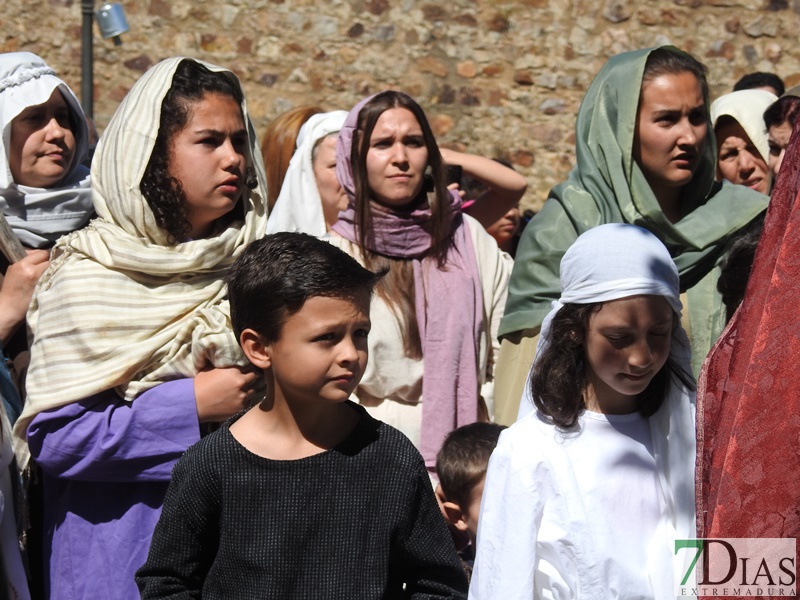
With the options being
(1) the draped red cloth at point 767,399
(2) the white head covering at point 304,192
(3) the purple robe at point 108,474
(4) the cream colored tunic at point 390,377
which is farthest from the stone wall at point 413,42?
(1) the draped red cloth at point 767,399

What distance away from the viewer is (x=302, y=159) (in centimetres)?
468

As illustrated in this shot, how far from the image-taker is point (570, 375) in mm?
Result: 2654

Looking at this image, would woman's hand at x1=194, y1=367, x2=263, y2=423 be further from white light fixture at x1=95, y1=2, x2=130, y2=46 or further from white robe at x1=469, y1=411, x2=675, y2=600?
white light fixture at x1=95, y1=2, x2=130, y2=46

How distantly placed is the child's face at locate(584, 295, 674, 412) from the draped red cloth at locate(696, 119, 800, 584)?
84cm

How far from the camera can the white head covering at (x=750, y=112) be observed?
5.04 meters

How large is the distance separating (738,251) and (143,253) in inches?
62.7

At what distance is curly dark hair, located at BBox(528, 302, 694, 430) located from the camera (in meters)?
2.62

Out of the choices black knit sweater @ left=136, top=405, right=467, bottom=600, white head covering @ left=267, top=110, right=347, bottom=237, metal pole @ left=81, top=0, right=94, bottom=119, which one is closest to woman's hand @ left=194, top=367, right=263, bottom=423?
black knit sweater @ left=136, top=405, right=467, bottom=600

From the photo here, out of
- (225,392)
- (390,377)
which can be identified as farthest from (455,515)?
(225,392)

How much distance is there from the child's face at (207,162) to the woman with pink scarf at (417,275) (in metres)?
0.58

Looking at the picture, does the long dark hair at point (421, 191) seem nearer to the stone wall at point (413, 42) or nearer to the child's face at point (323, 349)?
the child's face at point (323, 349)

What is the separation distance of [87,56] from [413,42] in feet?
8.10

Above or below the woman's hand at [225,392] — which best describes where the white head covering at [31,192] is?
above

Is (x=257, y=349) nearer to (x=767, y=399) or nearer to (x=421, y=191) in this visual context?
(x=767, y=399)
